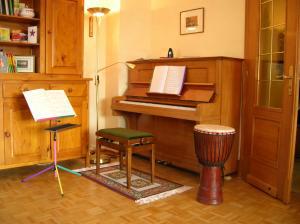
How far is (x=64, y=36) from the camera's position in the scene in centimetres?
380

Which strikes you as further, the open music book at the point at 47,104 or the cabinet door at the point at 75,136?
the cabinet door at the point at 75,136

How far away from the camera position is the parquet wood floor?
2.63m

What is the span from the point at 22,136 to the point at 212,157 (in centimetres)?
192

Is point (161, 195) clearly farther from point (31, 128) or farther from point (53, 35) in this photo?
point (53, 35)

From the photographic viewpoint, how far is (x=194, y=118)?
11.2 ft

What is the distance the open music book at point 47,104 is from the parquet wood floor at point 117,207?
70cm

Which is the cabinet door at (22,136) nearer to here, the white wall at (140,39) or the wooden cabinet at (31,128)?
the wooden cabinet at (31,128)

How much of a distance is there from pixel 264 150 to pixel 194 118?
0.73 metres

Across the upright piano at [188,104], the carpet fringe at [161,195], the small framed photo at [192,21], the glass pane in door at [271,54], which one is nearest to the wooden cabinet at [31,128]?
the upright piano at [188,104]

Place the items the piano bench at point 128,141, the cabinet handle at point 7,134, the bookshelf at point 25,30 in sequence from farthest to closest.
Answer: the bookshelf at point 25,30, the cabinet handle at point 7,134, the piano bench at point 128,141

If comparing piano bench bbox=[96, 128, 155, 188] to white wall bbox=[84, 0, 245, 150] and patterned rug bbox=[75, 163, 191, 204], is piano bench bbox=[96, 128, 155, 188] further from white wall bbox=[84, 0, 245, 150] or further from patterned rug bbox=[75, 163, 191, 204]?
white wall bbox=[84, 0, 245, 150]

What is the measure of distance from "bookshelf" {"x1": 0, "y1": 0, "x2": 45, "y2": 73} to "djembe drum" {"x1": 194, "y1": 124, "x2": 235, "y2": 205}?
6.32ft

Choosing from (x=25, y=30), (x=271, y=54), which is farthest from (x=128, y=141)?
(x=25, y=30)

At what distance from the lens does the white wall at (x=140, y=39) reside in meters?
4.27
